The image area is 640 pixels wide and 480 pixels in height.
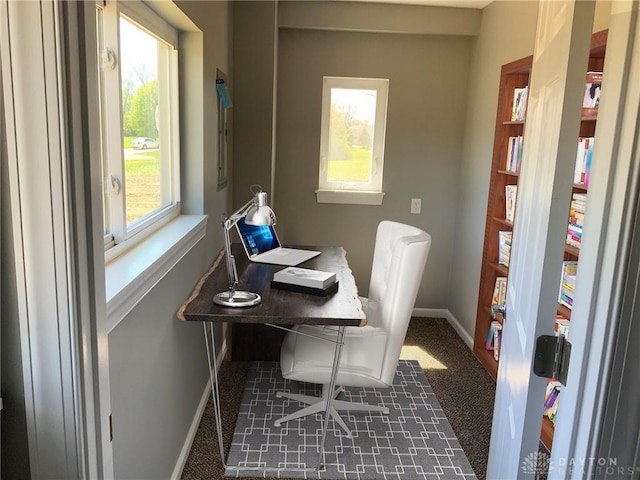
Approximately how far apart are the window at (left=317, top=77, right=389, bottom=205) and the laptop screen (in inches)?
44.1

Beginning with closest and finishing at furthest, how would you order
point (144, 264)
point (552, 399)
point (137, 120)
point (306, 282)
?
point (144, 264) < point (137, 120) < point (306, 282) < point (552, 399)

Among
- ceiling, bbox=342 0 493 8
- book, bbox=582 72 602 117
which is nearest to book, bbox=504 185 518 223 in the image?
book, bbox=582 72 602 117

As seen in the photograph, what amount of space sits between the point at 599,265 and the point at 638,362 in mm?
185

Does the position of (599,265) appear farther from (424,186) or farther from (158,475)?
(424,186)

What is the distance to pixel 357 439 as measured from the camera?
2.46 metres

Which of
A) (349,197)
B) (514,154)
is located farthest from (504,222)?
(349,197)

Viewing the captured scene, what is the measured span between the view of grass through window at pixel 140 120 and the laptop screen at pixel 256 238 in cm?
57

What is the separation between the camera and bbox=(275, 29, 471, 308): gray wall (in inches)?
149

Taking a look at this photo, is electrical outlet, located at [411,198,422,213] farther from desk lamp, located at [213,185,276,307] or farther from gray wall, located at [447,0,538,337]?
desk lamp, located at [213,185,276,307]

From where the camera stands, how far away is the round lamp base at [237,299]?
1.94 m

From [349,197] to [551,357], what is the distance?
2954 mm

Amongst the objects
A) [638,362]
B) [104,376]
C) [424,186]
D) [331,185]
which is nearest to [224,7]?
[331,185]

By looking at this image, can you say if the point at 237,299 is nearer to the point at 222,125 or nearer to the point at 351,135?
the point at 222,125

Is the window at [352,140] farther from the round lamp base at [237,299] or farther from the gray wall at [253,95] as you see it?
the round lamp base at [237,299]
